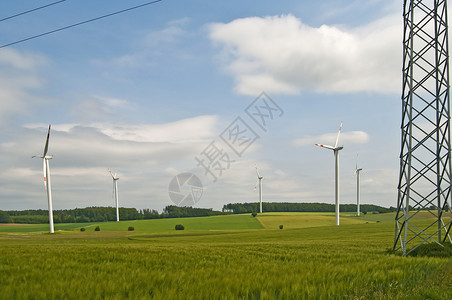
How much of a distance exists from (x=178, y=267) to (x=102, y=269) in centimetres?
252

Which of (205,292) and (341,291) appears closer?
(205,292)

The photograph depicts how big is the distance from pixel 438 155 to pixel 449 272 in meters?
7.14

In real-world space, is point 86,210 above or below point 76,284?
below

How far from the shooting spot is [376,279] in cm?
1076

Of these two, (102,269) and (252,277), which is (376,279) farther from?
(102,269)

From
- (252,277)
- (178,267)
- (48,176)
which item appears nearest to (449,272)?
(252,277)

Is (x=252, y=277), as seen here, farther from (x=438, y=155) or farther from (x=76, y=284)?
(x=438, y=155)

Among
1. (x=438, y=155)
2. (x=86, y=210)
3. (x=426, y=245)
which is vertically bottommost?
(x=86, y=210)

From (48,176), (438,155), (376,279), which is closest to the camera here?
(376,279)

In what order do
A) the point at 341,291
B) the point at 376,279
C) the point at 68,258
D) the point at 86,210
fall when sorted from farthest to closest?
the point at 86,210 → the point at 68,258 → the point at 376,279 → the point at 341,291

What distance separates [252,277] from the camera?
32.8ft

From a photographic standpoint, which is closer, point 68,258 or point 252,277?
point 252,277

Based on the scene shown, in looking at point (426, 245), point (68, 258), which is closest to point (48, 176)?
point (68, 258)

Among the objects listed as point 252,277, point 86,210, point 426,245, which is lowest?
point 86,210
